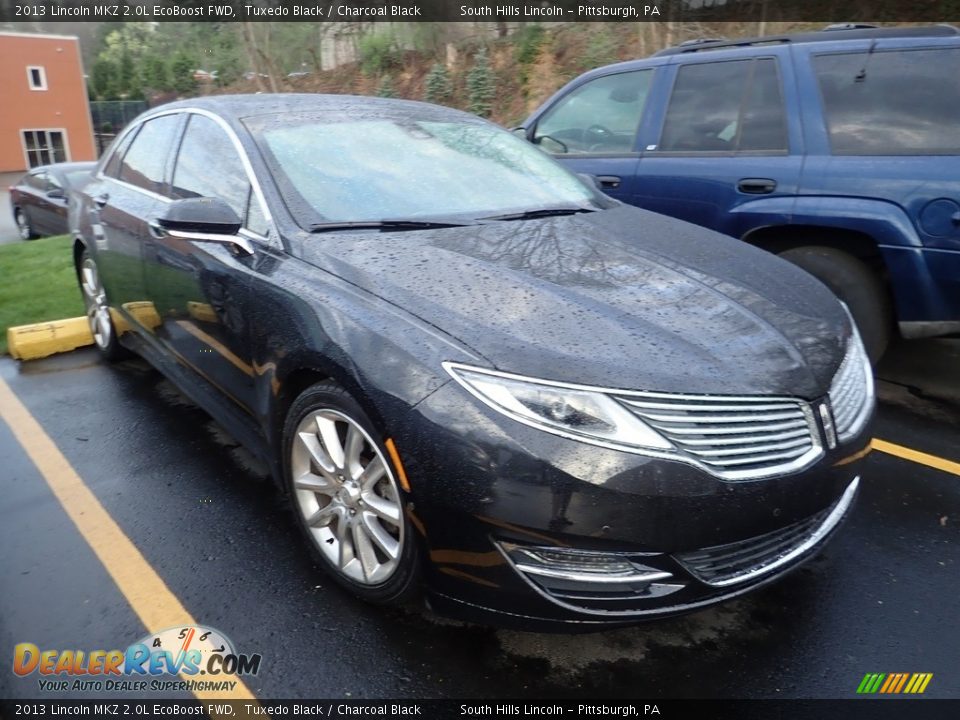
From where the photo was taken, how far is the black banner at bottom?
83.9 inches

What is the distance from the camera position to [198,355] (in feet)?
11.1

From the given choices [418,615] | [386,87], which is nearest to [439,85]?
[386,87]

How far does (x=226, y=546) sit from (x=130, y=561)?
35 cm

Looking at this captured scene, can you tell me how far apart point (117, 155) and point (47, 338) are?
1421 millimetres

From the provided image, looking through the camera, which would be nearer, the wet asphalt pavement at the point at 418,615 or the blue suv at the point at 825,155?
the wet asphalt pavement at the point at 418,615

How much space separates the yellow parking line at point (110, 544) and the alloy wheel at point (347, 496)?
0.51m

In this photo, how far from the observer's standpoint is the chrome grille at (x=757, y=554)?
207cm

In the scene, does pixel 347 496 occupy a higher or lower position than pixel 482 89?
lower

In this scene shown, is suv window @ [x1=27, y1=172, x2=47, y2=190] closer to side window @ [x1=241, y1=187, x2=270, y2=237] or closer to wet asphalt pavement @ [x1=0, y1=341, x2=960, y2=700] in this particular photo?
wet asphalt pavement @ [x1=0, y1=341, x2=960, y2=700]

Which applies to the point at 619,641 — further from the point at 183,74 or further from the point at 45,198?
the point at 183,74

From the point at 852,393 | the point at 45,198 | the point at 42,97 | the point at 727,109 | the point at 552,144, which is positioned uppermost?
the point at 727,109

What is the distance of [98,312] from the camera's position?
4891 mm

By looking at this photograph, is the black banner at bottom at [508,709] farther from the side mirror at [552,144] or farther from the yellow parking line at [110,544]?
the side mirror at [552,144]

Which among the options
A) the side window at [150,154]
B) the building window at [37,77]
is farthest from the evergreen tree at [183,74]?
the side window at [150,154]
